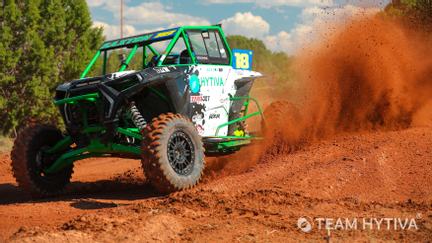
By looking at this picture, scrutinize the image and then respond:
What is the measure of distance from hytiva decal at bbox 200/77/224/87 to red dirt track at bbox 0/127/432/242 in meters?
1.46

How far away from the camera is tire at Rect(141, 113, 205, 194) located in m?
6.88

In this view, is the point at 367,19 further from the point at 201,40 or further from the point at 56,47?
the point at 56,47

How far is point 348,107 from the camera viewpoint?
408 inches

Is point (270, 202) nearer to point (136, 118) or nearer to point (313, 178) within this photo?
point (313, 178)

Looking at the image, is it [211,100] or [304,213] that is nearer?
[304,213]

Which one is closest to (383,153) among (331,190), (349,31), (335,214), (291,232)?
(331,190)

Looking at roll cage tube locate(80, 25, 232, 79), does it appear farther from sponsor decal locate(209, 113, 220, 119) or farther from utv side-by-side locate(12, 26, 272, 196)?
sponsor decal locate(209, 113, 220, 119)

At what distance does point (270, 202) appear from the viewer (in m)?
6.17

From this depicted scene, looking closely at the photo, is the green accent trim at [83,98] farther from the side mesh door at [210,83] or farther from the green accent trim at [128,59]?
the side mesh door at [210,83]

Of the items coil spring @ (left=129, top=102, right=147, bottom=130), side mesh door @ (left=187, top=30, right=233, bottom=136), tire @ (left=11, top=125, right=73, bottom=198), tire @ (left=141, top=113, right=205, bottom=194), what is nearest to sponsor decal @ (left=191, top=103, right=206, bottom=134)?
side mesh door @ (left=187, top=30, right=233, bottom=136)

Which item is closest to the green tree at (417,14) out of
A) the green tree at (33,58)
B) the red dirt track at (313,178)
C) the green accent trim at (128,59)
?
the red dirt track at (313,178)

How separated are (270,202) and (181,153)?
1709 millimetres

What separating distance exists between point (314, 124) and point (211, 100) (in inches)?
96.6

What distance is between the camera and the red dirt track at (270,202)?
198 inches
